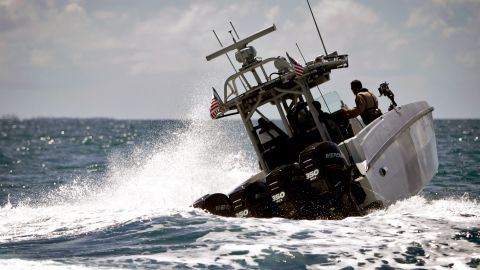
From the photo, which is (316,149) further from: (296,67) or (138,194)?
(138,194)

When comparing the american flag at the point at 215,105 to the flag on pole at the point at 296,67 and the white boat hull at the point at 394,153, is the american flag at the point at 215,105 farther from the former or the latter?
the white boat hull at the point at 394,153

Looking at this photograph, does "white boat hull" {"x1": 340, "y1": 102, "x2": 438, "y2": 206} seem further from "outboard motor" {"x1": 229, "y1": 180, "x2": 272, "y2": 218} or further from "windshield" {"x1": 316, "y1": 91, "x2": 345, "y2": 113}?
"outboard motor" {"x1": 229, "y1": 180, "x2": 272, "y2": 218}

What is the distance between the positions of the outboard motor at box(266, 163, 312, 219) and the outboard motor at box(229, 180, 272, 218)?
22cm

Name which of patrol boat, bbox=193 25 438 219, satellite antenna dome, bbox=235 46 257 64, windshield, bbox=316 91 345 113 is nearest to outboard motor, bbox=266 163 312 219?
patrol boat, bbox=193 25 438 219

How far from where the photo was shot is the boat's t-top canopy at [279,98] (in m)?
13.2

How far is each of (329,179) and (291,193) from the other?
64 centimetres

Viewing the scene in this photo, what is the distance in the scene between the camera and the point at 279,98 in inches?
553

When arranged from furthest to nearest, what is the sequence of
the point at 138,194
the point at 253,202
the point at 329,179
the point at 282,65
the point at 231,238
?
1. the point at 138,194
2. the point at 282,65
3. the point at 253,202
4. the point at 329,179
5. the point at 231,238

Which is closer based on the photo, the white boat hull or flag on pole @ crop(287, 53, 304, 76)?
the white boat hull

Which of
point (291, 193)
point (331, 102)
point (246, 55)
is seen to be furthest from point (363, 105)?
point (291, 193)

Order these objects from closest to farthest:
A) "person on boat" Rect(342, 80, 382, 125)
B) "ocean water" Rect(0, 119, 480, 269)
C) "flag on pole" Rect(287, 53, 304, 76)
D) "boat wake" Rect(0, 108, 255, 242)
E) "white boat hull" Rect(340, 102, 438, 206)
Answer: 1. "ocean water" Rect(0, 119, 480, 269)
2. "boat wake" Rect(0, 108, 255, 242)
3. "white boat hull" Rect(340, 102, 438, 206)
4. "flag on pole" Rect(287, 53, 304, 76)
5. "person on boat" Rect(342, 80, 382, 125)

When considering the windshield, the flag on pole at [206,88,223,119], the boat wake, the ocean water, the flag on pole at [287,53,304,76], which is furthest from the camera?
the windshield

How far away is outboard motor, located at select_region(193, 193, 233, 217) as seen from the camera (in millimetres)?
11492

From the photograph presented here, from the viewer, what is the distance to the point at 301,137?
44.3 feet
